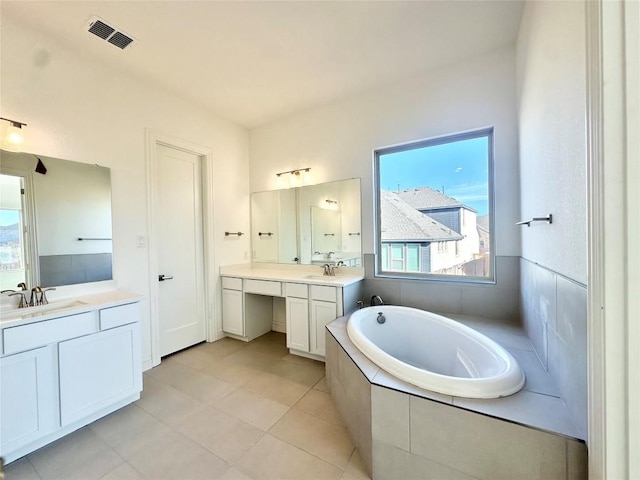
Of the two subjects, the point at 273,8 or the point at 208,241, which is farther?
the point at 208,241

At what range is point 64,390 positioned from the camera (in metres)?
1.60

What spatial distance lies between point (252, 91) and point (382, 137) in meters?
1.44

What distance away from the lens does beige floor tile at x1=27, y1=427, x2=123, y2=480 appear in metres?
1.39

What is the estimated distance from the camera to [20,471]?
1407mm

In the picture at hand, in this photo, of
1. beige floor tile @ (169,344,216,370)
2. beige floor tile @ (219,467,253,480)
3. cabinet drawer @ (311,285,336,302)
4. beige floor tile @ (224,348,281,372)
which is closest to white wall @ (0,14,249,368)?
beige floor tile @ (169,344,216,370)

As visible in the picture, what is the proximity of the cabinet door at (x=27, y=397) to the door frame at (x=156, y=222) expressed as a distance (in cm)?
97

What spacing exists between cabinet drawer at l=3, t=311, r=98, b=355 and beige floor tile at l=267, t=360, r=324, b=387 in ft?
4.75

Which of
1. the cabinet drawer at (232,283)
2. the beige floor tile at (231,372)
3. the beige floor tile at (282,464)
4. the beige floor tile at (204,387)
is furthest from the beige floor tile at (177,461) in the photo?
the cabinet drawer at (232,283)

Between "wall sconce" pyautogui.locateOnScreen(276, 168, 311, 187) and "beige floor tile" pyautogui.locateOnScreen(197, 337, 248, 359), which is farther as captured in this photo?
"wall sconce" pyautogui.locateOnScreen(276, 168, 311, 187)

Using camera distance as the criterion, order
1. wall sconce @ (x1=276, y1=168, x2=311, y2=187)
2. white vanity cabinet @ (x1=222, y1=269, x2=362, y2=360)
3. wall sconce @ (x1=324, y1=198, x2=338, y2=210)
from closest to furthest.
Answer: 1. white vanity cabinet @ (x1=222, y1=269, x2=362, y2=360)
2. wall sconce @ (x1=324, y1=198, x2=338, y2=210)
3. wall sconce @ (x1=276, y1=168, x2=311, y2=187)

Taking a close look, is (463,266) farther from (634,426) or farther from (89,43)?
(89,43)

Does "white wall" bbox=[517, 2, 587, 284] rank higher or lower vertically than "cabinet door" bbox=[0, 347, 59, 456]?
higher

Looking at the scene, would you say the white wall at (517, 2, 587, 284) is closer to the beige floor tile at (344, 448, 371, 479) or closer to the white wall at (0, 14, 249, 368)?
the beige floor tile at (344, 448, 371, 479)

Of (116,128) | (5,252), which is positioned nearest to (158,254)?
(5,252)
